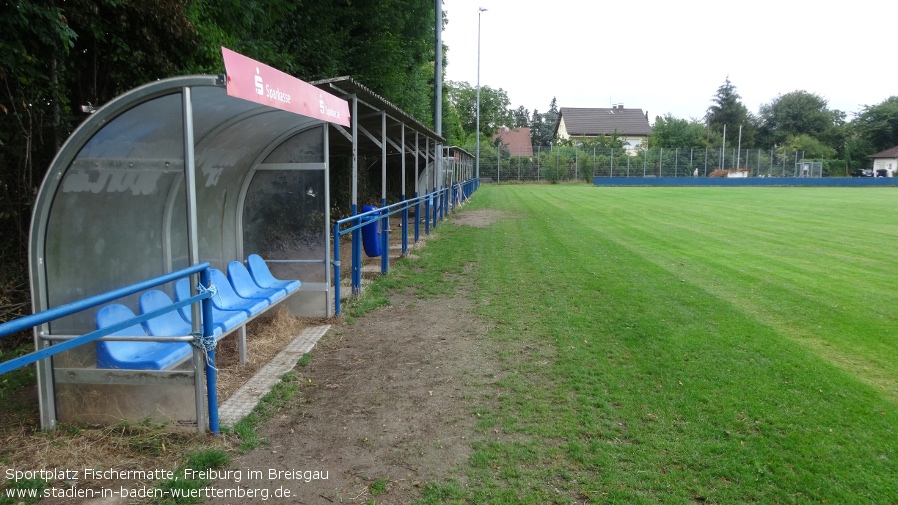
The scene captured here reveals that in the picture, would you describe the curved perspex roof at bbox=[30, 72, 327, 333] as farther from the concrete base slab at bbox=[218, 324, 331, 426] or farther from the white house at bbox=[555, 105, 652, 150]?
the white house at bbox=[555, 105, 652, 150]

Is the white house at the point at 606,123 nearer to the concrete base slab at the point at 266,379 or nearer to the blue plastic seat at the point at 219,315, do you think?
the concrete base slab at the point at 266,379

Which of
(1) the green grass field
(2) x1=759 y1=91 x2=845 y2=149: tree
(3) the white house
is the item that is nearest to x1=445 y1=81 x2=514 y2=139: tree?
(3) the white house

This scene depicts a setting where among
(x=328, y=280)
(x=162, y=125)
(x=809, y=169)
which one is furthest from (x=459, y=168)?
(x=809, y=169)

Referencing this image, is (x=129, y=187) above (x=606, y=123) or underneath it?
underneath

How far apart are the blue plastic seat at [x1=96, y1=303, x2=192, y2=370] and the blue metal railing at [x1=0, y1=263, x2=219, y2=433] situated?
269mm

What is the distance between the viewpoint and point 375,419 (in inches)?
175

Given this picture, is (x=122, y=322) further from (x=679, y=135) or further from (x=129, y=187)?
(x=679, y=135)

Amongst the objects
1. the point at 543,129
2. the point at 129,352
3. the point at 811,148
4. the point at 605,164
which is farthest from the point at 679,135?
the point at 129,352

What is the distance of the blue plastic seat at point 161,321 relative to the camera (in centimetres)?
450

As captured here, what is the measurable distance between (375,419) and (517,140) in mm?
94901

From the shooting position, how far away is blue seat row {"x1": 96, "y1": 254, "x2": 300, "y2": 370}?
4.11m

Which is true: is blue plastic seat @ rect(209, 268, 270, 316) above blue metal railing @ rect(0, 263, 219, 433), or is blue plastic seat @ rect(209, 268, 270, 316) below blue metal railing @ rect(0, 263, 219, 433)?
below

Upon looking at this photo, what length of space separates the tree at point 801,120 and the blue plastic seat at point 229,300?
86.6 meters

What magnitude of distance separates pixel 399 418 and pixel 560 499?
4.84ft
